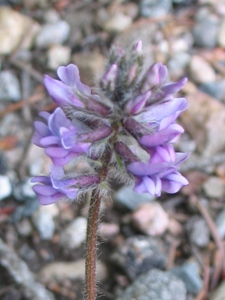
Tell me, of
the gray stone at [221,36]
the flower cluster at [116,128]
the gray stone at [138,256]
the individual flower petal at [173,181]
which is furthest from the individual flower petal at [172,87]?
the gray stone at [221,36]

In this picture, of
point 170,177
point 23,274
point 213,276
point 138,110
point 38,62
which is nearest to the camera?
point 138,110

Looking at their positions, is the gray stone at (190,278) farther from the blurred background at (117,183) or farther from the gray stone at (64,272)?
the gray stone at (64,272)

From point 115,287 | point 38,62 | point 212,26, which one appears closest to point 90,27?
point 38,62

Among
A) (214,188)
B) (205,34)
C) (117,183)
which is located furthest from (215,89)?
(117,183)

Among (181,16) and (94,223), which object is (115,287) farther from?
(181,16)

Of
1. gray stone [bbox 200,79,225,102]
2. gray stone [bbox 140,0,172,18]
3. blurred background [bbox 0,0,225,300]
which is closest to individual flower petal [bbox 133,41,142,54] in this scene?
blurred background [bbox 0,0,225,300]

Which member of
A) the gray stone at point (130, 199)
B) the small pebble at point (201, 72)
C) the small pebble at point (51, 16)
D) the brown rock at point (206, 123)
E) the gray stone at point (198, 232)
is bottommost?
the gray stone at point (198, 232)

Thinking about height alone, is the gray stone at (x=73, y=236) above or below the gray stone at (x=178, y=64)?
below
